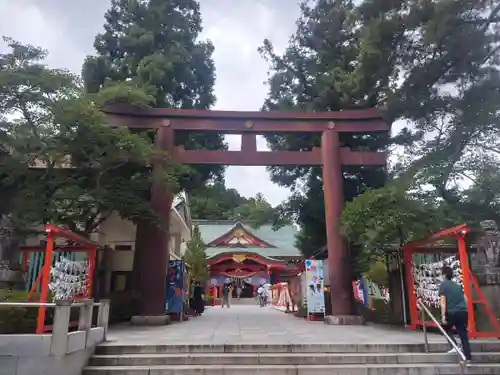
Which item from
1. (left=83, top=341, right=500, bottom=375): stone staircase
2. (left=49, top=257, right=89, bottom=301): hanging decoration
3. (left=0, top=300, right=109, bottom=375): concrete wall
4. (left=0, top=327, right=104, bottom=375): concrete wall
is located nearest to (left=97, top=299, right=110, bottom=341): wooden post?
(left=83, top=341, right=500, bottom=375): stone staircase

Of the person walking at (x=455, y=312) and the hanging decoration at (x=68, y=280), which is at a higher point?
the hanging decoration at (x=68, y=280)

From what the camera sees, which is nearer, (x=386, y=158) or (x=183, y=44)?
(x=386, y=158)

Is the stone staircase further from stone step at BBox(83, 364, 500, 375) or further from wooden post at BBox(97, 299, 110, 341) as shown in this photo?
wooden post at BBox(97, 299, 110, 341)

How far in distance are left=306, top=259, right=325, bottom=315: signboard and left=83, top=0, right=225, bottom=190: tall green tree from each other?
5.85 metres

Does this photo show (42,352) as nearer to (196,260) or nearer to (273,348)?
(273,348)

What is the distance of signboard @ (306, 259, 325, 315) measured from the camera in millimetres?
13797

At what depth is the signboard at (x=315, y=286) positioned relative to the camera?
1380cm

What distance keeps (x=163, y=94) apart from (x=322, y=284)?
986 cm

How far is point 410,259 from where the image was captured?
10.6m

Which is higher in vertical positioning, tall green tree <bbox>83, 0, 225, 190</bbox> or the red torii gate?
tall green tree <bbox>83, 0, 225, 190</bbox>

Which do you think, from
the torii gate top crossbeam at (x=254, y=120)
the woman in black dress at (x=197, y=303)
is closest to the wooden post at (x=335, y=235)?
the torii gate top crossbeam at (x=254, y=120)

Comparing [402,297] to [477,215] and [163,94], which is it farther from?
[163,94]

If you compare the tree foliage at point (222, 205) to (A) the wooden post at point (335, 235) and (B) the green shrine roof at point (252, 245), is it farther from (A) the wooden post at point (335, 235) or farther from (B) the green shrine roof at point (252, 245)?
(A) the wooden post at point (335, 235)

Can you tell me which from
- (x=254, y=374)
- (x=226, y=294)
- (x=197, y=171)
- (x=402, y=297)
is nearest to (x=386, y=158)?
(x=402, y=297)
